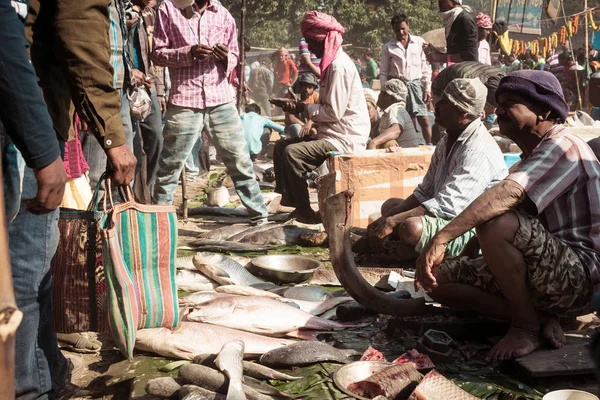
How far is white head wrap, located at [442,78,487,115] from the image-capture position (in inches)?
194

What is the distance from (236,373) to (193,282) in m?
1.90

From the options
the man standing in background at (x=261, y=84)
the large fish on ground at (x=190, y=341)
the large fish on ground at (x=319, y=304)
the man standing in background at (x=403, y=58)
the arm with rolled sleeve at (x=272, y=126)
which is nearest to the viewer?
the large fish on ground at (x=190, y=341)

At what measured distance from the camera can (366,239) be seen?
6.15 meters

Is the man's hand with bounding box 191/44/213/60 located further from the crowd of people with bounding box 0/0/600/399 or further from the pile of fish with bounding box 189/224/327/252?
the pile of fish with bounding box 189/224/327/252

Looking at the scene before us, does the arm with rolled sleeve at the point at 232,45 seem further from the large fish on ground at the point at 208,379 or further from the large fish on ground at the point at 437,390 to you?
the large fish on ground at the point at 437,390

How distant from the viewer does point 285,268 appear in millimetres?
5527

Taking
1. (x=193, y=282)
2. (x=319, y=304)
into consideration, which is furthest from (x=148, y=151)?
(x=319, y=304)

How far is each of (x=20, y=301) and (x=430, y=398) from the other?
1.74 m

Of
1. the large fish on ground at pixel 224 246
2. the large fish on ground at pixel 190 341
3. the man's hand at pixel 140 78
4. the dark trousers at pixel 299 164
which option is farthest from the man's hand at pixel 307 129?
the large fish on ground at pixel 190 341

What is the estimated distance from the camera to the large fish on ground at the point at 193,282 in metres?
5.00

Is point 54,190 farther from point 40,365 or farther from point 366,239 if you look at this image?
point 366,239

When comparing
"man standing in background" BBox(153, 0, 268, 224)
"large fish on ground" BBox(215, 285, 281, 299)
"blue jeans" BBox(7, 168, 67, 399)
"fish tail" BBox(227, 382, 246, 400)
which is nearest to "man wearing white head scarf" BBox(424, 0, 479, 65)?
"man standing in background" BBox(153, 0, 268, 224)

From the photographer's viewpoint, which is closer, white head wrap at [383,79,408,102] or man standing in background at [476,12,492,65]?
white head wrap at [383,79,408,102]

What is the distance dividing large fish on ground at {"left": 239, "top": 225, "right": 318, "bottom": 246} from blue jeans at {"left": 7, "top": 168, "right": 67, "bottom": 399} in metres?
3.90
